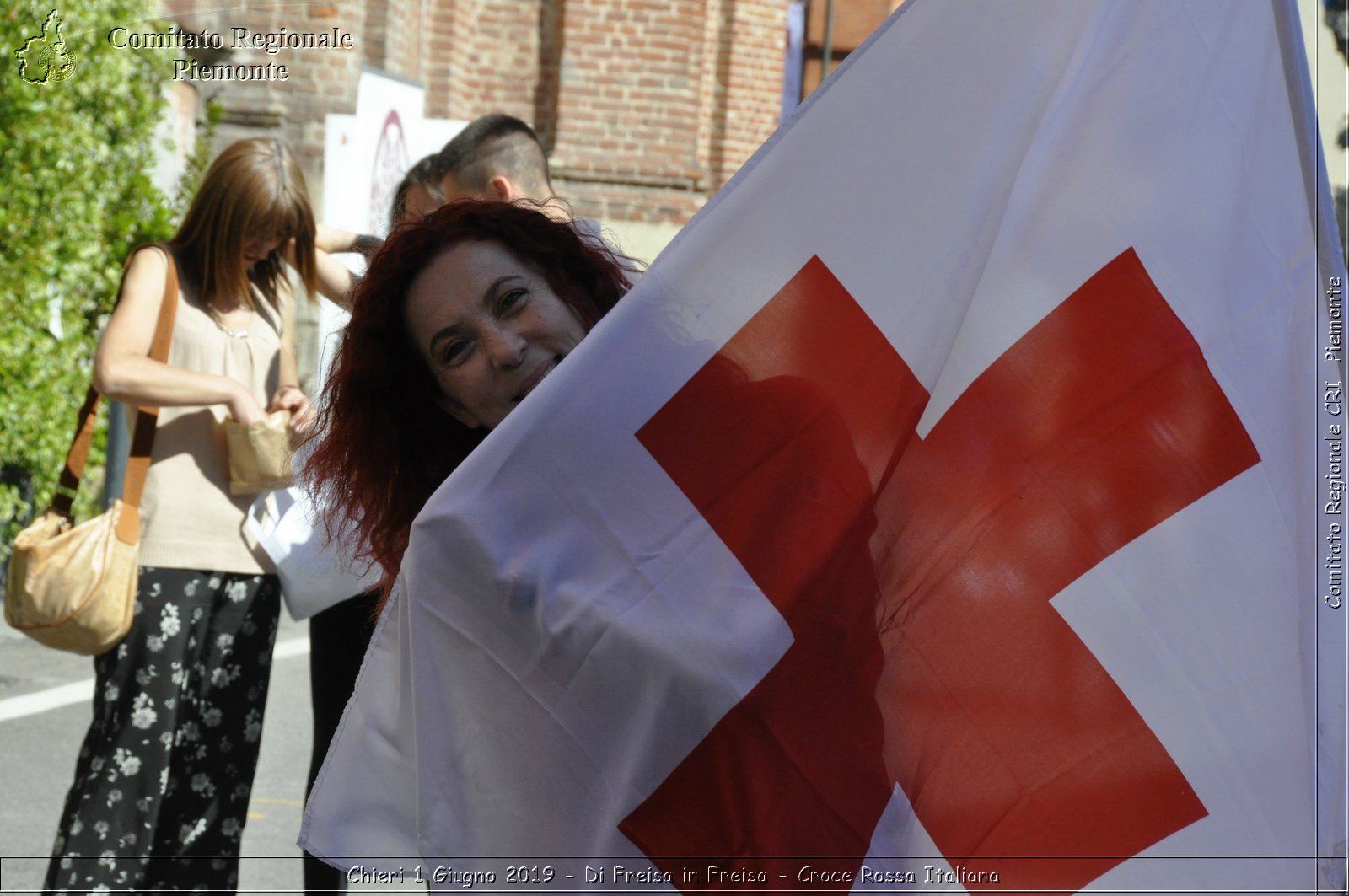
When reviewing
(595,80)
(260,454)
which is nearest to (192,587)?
(260,454)

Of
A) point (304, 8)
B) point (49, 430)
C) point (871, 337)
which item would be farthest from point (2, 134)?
point (871, 337)

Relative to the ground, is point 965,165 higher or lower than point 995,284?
higher

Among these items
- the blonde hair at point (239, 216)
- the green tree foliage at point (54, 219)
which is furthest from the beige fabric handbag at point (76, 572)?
the green tree foliage at point (54, 219)

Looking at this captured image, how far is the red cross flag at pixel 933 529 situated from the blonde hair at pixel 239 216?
1.98 m

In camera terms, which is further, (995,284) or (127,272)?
(127,272)

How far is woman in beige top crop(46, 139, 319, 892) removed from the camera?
305 cm

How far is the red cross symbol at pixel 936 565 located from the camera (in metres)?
1.32

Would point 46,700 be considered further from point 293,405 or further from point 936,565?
point 936,565

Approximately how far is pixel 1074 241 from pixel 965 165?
14 centimetres

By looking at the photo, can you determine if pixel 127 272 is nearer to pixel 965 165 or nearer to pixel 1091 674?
pixel 965 165

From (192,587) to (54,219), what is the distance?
14.6 feet

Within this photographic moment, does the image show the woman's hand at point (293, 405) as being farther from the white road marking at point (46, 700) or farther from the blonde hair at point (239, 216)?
the white road marking at point (46, 700)

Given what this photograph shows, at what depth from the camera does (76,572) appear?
2.90 meters

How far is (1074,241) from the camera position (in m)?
1.46
